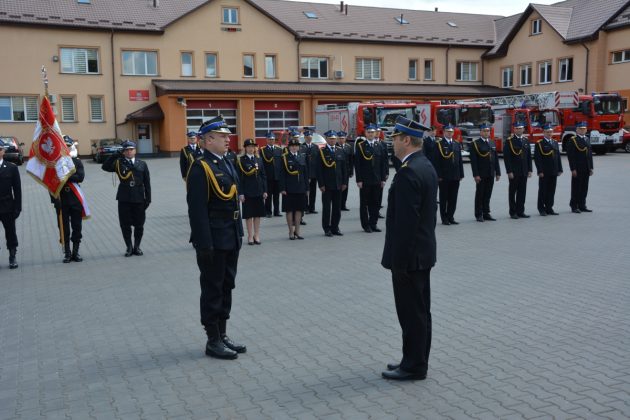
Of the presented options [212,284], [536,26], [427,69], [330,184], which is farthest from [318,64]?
[212,284]

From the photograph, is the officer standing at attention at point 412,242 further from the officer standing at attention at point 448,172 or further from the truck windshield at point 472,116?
the truck windshield at point 472,116

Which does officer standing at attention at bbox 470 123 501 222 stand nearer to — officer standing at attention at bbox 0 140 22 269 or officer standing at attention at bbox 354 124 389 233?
officer standing at attention at bbox 354 124 389 233

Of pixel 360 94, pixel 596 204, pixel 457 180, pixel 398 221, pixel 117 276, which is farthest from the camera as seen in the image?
pixel 360 94

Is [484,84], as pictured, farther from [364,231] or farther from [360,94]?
[364,231]

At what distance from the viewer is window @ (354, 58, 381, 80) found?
1816 inches

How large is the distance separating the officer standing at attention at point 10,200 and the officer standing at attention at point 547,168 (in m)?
10.7

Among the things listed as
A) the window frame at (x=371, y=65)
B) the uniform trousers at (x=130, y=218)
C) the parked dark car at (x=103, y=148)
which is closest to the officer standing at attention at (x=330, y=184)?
the uniform trousers at (x=130, y=218)

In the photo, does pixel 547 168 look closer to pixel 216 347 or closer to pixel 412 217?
pixel 412 217

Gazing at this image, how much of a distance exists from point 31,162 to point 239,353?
20.9 feet

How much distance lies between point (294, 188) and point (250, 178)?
94 centimetres

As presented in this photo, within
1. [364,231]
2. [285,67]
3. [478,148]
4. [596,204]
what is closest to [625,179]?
[596,204]

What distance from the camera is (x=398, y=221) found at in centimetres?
481

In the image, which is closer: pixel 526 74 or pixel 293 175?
pixel 293 175

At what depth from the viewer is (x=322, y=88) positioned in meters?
42.7
